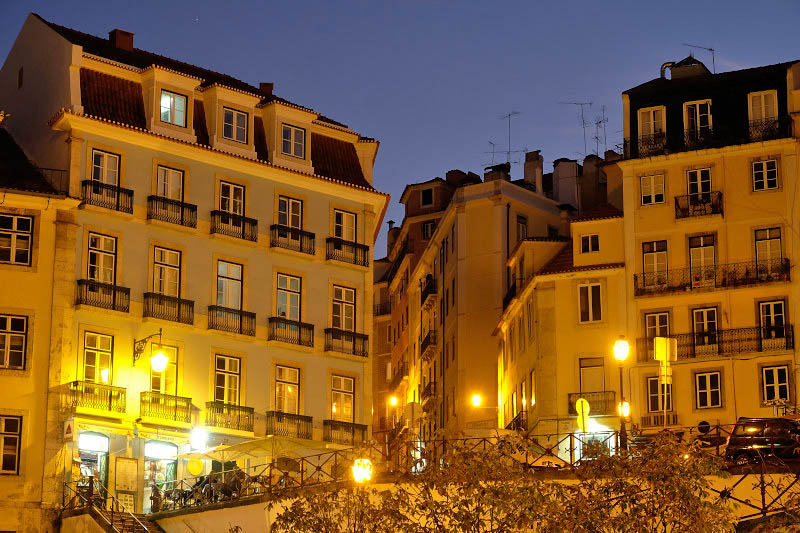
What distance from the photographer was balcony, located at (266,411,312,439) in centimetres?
7131

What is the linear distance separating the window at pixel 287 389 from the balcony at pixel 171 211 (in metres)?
6.72

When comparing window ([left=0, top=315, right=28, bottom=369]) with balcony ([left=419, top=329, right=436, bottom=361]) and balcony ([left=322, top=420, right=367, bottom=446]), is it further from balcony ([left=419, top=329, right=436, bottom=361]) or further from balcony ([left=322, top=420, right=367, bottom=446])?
balcony ([left=419, top=329, right=436, bottom=361])

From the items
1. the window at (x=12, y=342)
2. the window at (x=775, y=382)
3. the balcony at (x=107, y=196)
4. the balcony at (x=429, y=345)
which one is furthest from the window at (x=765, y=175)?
the window at (x=12, y=342)

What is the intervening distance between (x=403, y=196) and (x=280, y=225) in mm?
45485

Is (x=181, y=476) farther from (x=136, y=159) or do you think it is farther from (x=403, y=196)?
(x=403, y=196)

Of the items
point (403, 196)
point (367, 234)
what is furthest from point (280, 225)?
point (403, 196)

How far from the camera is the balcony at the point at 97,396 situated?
65562 mm

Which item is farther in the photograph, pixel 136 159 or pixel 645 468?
pixel 136 159

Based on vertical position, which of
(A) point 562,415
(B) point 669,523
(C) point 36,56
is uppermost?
(C) point 36,56

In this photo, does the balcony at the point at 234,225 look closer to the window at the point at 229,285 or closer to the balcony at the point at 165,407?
the window at the point at 229,285

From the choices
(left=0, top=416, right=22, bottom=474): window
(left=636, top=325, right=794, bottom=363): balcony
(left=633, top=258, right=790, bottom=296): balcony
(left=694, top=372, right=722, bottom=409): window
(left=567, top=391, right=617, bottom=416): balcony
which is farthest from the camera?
(left=567, top=391, right=617, bottom=416): balcony

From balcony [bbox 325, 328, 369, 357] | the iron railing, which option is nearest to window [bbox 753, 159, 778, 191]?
balcony [bbox 325, 328, 369, 357]

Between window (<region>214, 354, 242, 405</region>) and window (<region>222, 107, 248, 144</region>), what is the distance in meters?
9.02

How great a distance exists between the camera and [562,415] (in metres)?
82.1
